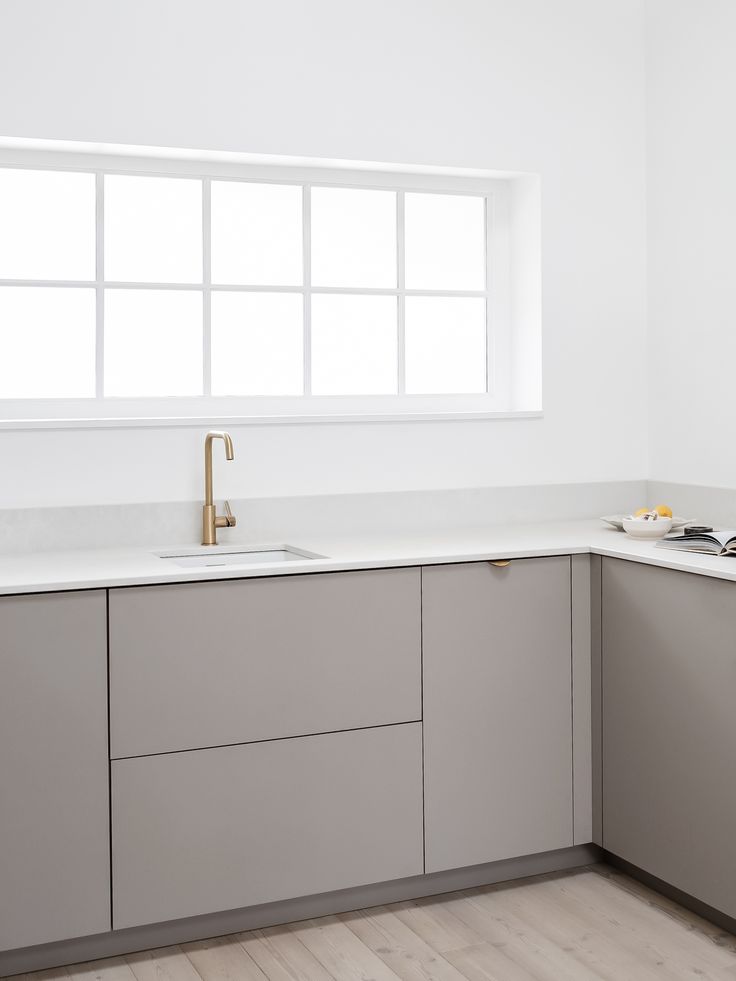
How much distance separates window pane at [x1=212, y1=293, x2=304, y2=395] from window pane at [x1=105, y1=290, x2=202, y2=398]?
2.5 inches

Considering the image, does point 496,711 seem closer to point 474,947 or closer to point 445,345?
point 474,947

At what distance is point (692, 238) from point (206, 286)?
149 cm

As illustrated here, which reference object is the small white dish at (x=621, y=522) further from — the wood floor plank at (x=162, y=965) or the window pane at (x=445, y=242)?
the wood floor plank at (x=162, y=965)

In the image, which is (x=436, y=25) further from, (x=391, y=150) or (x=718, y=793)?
(x=718, y=793)

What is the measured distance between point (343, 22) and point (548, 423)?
1342mm

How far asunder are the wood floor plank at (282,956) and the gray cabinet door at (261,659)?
47 cm

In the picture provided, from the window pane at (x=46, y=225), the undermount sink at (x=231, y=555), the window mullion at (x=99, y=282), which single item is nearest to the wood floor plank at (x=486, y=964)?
the undermount sink at (x=231, y=555)

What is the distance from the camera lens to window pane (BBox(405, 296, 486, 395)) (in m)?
3.51

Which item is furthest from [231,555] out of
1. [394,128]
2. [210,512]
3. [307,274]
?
[394,128]

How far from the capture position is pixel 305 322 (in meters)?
3.33

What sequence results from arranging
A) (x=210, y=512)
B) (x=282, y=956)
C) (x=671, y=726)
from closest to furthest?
(x=282, y=956) < (x=671, y=726) < (x=210, y=512)

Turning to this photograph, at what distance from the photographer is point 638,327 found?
3.67 m

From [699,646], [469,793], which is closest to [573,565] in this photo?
[699,646]

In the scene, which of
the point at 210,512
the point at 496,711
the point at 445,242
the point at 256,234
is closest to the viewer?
the point at 496,711
